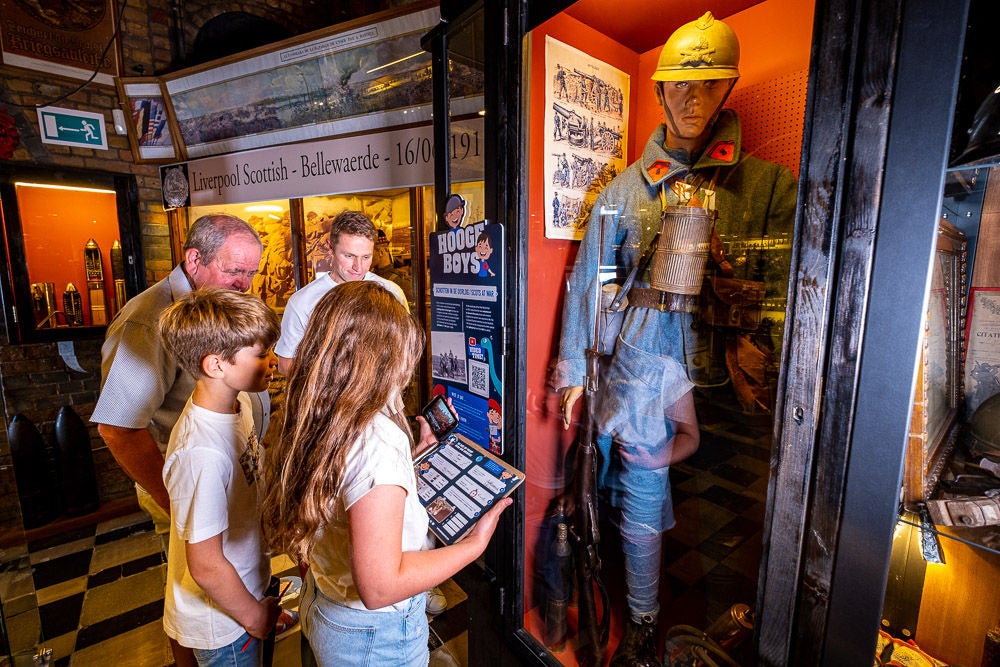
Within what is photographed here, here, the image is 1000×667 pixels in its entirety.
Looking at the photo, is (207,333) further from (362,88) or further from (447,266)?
(362,88)

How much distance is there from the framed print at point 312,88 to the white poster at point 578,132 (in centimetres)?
55

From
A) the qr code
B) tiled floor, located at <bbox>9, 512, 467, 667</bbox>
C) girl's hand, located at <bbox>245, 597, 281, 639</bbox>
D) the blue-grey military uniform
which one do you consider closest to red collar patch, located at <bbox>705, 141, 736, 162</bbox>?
the blue-grey military uniform

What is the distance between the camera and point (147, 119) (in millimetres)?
3756

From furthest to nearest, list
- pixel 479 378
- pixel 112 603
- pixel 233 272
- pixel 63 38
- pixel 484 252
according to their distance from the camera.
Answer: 1. pixel 63 38
2. pixel 112 603
3. pixel 233 272
4. pixel 479 378
5. pixel 484 252

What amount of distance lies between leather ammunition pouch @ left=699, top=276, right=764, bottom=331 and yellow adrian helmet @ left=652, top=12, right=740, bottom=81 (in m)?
0.55

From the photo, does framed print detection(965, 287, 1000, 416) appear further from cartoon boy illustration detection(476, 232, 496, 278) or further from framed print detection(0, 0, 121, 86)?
framed print detection(0, 0, 121, 86)

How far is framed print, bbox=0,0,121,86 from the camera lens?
→ 332 centimetres

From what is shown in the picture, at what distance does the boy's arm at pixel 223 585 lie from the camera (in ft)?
3.72

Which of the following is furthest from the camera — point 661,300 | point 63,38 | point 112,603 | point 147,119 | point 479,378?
point 147,119

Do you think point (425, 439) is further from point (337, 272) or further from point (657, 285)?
point (337, 272)

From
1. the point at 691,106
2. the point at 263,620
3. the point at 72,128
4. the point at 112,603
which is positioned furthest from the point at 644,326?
the point at 72,128

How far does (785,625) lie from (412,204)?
352 cm

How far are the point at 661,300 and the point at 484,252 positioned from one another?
1.91 ft

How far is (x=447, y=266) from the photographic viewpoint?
1.73m
